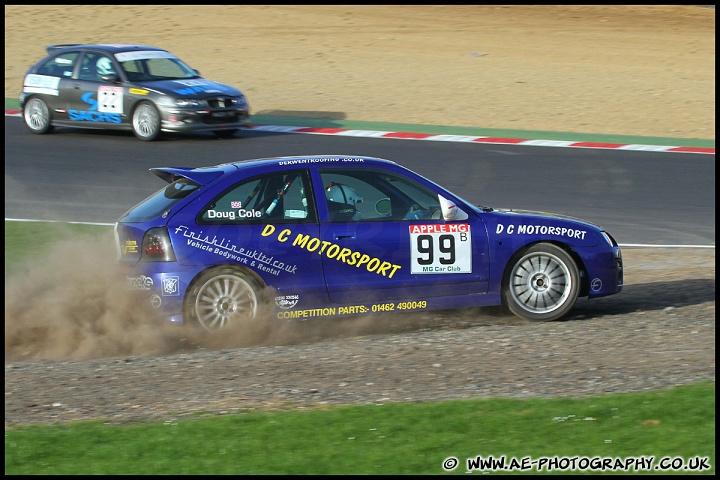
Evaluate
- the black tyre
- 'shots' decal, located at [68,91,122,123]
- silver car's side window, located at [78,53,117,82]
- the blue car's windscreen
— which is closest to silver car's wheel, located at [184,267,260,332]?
the blue car's windscreen

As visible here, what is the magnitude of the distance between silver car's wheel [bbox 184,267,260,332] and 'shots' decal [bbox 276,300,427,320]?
298 mm

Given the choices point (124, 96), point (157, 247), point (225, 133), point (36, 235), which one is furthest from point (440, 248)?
point (225, 133)

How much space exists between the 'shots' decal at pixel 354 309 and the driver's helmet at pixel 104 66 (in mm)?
11670

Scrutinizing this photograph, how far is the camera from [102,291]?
9.81 metres

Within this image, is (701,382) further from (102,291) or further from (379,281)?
(102,291)

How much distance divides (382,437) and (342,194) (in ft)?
11.2

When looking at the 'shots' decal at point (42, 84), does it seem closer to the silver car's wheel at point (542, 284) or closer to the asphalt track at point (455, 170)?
the asphalt track at point (455, 170)

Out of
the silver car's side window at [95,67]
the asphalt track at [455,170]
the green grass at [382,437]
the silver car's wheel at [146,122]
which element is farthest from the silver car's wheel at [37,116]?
the green grass at [382,437]

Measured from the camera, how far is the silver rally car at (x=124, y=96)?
19.1 meters

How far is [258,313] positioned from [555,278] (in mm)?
2535

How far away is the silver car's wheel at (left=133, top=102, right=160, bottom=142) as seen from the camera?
1919 cm

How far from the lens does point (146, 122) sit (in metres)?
19.3

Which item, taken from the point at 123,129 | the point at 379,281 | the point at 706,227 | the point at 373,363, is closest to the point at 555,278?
the point at 379,281

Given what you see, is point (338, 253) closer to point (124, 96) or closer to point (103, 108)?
point (124, 96)
